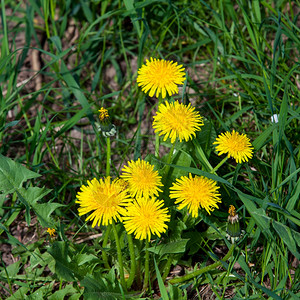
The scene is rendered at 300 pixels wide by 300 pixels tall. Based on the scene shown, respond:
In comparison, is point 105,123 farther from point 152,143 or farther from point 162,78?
point 152,143

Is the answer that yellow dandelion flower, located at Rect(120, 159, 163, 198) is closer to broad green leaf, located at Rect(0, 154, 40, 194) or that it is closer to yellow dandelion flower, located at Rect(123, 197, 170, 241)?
yellow dandelion flower, located at Rect(123, 197, 170, 241)

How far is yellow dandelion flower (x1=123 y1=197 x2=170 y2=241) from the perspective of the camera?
5.31 ft

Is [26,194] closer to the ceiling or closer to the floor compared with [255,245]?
closer to the ceiling

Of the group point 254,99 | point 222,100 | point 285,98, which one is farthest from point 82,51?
point 285,98

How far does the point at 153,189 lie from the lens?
1698 millimetres

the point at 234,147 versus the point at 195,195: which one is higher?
the point at 234,147

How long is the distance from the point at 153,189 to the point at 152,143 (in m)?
1.01

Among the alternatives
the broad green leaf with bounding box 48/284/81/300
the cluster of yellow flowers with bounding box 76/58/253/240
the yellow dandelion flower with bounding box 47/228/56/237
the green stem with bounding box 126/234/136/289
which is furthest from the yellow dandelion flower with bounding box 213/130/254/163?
the broad green leaf with bounding box 48/284/81/300

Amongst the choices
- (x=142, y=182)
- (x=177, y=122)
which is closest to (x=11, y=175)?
(x=142, y=182)

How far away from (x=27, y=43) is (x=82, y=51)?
16.2 inches

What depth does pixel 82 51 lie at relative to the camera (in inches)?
123

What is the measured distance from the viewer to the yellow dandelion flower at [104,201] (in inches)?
64.0

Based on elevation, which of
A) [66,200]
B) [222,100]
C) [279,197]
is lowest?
[66,200]

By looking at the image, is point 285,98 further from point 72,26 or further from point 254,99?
point 72,26
